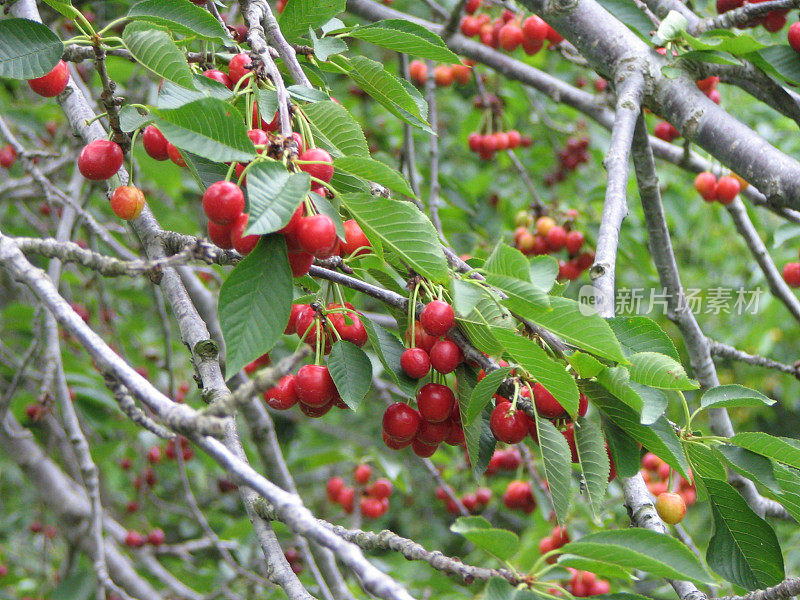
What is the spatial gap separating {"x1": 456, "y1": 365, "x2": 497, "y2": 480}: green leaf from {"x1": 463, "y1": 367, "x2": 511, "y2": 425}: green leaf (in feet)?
0.16

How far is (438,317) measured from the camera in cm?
114

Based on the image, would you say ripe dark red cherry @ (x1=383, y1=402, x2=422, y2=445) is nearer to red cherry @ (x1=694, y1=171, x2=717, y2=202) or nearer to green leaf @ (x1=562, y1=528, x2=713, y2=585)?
green leaf @ (x1=562, y1=528, x2=713, y2=585)

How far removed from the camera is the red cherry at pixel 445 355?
1.21 m

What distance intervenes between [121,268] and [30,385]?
9.58ft

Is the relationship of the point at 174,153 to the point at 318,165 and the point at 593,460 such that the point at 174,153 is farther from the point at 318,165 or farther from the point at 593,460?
the point at 593,460

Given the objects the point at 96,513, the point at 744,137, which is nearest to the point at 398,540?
the point at 744,137


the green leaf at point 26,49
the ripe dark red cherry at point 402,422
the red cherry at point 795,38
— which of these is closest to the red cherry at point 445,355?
the ripe dark red cherry at point 402,422

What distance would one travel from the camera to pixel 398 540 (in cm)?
100

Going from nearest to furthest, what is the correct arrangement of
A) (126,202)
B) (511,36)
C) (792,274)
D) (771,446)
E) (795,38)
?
(771,446)
(126,202)
(795,38)
(792,274)
(511,36)

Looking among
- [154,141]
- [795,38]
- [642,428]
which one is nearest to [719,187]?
[795,38]

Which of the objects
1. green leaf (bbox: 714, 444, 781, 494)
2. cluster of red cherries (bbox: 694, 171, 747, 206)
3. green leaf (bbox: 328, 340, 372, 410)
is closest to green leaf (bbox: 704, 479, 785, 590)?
green leaf (bbox: 714, 444, 781, 494)

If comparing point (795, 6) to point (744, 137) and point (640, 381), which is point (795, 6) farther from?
point (640, 381)

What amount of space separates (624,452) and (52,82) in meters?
1.23

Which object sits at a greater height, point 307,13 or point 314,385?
point 307,13
